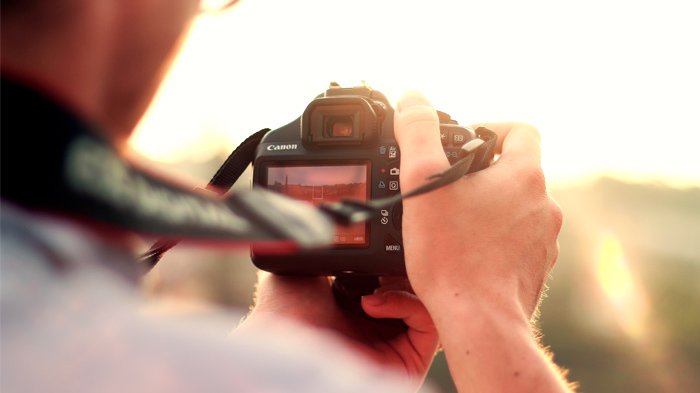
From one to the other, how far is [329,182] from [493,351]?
24.0 inches

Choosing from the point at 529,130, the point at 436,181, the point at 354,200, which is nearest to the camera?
the point at 354,200

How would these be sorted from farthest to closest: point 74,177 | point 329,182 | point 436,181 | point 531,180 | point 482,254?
1. point 329,182
2. point 531,180
3. point 482,254
4. point 436,181
5. point 74,177

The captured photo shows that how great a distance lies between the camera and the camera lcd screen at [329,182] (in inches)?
66.6

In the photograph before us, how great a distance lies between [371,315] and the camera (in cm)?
166

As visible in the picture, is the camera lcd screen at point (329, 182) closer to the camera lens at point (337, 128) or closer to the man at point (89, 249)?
the camera lens at point (337, 128)

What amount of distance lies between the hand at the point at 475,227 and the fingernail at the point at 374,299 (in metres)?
0.31

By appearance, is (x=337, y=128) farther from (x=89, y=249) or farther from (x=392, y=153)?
(x=89, y=249)

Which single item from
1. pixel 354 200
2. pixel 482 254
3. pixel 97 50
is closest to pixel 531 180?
pixel 482 254

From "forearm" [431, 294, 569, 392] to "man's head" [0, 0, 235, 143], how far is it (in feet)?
2.38

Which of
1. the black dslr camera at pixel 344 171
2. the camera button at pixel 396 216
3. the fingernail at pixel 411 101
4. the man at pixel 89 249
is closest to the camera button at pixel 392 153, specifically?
the black dslr camera at pixel 344 171

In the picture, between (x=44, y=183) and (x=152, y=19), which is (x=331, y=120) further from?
(x=44, y=183)

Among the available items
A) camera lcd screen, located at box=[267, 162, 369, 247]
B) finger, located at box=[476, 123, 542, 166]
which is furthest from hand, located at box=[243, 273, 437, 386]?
finger, located at box=[476, 123, 542, 166]

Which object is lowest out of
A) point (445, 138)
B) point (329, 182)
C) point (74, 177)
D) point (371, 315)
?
point (371, 315)

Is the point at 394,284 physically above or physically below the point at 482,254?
below
